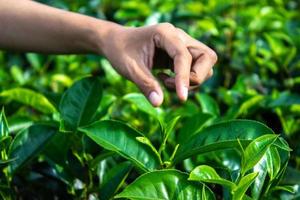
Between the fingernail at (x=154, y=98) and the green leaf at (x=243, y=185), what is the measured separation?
23 cm

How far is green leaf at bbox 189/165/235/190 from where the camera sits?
118 centimetres

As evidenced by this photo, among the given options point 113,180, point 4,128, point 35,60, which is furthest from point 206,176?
point 35,60

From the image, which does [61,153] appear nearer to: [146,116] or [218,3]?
[146,116]

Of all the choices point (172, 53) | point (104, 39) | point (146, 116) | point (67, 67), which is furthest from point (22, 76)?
point (172, 53)

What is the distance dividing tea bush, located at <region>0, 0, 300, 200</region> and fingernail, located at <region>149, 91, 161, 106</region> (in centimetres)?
8

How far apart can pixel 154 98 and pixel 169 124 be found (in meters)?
0.11

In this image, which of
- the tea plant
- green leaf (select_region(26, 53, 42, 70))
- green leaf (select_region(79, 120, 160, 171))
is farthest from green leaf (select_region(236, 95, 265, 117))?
green leaf (select_region(26, 53, 42, 70))

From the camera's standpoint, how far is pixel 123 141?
4.46ft

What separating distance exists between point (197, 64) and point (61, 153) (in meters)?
0.42

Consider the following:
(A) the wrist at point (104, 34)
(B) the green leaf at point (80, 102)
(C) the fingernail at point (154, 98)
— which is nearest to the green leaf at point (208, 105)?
(B) the green leaf at point (80, 102)

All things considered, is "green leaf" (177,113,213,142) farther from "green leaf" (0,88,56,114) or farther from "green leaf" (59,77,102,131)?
"green leaf" (0,88,56,114)

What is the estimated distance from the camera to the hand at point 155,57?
1275 millimetres

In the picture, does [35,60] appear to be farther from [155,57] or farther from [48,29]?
[155,57]

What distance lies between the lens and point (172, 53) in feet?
4.30
